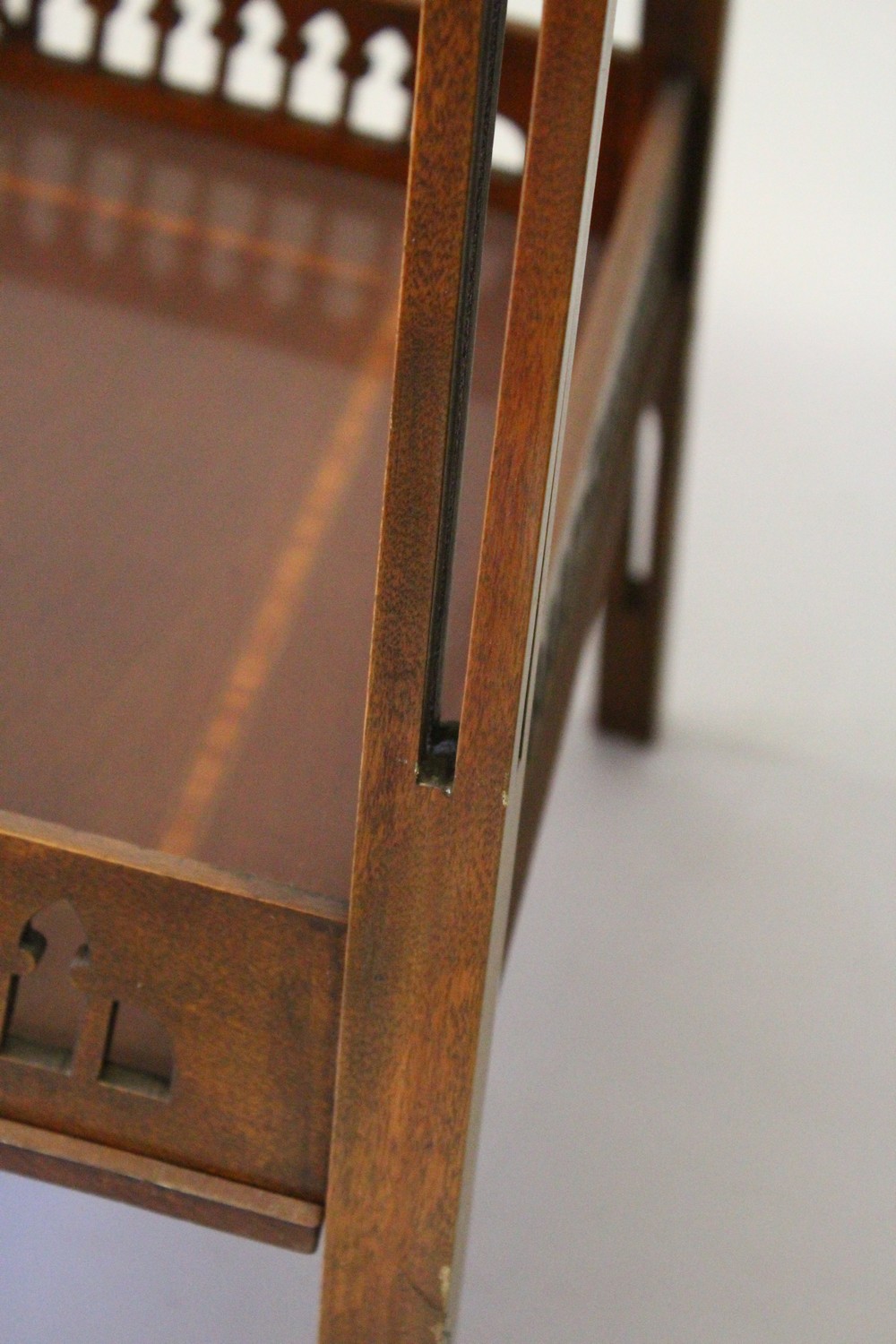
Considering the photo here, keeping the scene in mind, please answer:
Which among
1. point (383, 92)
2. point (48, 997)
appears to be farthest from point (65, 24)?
point (48, 997)

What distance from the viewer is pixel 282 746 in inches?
45.8

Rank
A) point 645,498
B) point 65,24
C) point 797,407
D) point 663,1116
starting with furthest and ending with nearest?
point 65,24, point 797,407, point 645,498, point 663,1116

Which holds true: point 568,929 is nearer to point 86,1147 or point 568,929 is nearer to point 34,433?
point 34,433

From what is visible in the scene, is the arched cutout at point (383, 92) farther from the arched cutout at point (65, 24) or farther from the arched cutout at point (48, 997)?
the arched cutout at point (48, 997)

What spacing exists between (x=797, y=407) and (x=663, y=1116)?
4.78 ft

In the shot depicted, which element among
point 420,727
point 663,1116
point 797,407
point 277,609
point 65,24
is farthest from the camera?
point 65,24

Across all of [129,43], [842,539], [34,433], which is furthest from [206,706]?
[129,43]

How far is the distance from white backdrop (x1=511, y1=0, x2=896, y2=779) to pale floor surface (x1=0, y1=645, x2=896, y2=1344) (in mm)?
166

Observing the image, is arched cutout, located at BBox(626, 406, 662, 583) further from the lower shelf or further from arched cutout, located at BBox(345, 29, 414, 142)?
the lower shelf

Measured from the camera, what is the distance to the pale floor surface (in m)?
1.39

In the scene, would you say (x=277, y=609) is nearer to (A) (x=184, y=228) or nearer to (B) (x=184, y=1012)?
(B) (x=184, y=1012)

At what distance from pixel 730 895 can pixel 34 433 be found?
0.90 meters

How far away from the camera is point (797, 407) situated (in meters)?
2.80

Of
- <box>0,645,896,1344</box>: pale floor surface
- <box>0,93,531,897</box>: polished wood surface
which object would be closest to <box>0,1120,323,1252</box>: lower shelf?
<box>0,93,531,897</box>: polished wood surface
